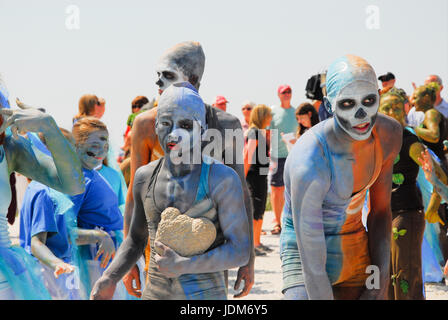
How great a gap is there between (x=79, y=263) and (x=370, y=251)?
7.17 ft

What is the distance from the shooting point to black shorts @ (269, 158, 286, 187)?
35.3 ft

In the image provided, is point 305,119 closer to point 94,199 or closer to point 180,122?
point 94,199

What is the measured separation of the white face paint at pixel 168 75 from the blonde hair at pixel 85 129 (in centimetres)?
100

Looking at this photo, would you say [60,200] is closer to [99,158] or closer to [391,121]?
[99,158]

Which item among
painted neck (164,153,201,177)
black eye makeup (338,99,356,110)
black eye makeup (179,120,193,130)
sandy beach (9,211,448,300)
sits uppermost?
black eye makeup (338,99,356,110)

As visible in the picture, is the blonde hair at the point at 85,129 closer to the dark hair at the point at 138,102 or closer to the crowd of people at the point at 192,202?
the crowd of people at the point at 192,202

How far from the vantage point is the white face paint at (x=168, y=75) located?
441 centimetres

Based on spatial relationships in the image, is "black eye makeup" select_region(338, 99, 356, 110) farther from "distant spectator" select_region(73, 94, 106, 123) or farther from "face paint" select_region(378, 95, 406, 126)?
"distant spectator" select_region(73, 94, 106, 123)

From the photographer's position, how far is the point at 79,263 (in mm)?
5176

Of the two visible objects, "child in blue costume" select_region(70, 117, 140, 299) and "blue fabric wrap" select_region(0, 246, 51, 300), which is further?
"child in blue costume" select_region(70, 117, 140, 299)

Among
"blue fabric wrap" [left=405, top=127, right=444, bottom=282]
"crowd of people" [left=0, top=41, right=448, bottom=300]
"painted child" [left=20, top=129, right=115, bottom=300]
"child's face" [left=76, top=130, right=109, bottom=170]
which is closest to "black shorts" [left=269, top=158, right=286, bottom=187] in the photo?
"blue fabric wrap" [left=405, top=127, right=444, bottom=282]

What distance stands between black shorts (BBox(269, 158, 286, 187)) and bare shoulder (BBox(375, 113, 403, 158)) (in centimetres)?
686

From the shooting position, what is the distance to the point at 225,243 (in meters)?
3.22

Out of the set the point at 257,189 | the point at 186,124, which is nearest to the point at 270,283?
the point at 257,189
